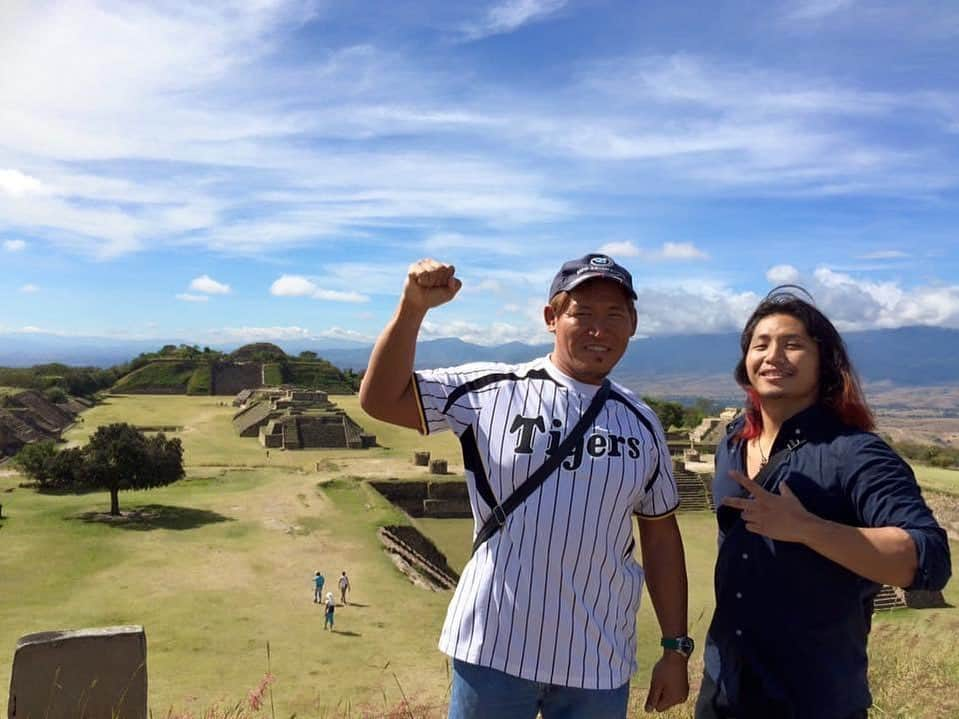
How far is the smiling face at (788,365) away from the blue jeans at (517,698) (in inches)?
48.2

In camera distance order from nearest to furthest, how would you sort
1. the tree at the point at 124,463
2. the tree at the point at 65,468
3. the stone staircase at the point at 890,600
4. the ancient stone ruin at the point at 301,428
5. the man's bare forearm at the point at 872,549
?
the man's bare forearm at the point at 872,549
the stone staircase at the point at 890,600
the tree at the point at 124,463
the tree at the point at 65,468
the ancient stone ruin at the point at 301,428

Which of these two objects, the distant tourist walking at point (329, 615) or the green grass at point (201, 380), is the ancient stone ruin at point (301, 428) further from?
the green grass at point (201, 380)

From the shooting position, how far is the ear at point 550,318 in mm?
2887

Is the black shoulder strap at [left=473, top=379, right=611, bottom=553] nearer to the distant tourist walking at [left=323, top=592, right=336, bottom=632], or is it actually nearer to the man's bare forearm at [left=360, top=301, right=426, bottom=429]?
the man's bare forearm at [left=360, top=301, right=426, bottom=429]

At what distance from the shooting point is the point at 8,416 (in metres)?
31.4

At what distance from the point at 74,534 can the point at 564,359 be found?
665 inches

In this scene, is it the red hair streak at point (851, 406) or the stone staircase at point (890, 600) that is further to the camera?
the stone staircase at point (890, 600)

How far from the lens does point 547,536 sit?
8.23 ft

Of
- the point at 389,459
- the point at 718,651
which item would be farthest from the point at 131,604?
the point at 389,459

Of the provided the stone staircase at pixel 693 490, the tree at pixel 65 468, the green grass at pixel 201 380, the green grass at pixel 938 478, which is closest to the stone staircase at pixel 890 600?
the green grass at pixel 938 478

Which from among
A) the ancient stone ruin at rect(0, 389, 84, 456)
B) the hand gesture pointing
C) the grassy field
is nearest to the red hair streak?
the hand gesture pointing

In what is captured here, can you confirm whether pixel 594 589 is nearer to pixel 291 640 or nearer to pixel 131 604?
pixel 291 640

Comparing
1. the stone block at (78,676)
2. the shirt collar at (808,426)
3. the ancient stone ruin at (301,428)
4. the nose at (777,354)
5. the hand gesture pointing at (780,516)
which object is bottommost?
the ancient stone ruin at (301,428)

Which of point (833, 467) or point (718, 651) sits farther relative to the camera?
point (718, 651)
